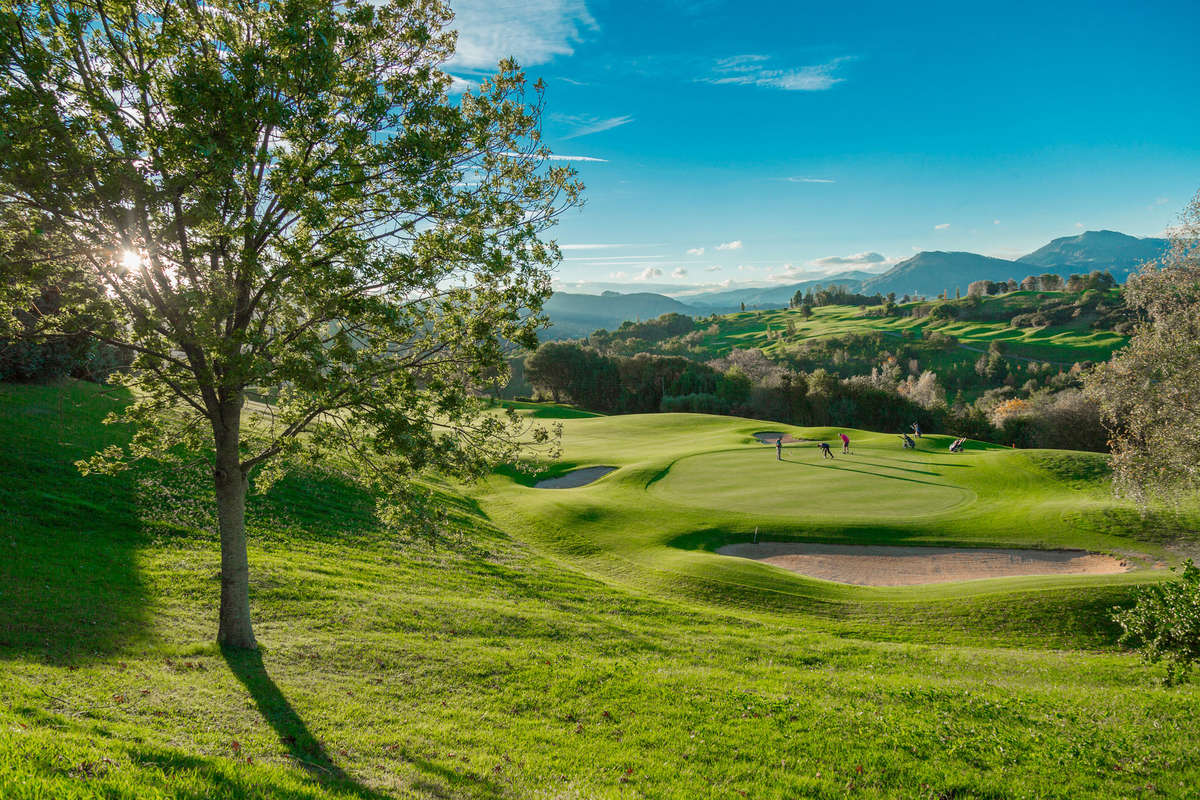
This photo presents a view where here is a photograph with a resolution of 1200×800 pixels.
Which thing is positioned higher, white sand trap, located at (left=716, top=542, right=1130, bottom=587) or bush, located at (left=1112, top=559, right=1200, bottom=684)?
bush, located at (left=1112, top=559, right=1200, bottom=684)

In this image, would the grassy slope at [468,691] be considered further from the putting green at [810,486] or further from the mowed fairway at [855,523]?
the putting green at [810,486]

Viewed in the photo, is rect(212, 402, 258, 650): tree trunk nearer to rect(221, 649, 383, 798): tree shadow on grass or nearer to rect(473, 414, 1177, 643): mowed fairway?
rect(221, 649, 383, 798): tree shadow on grass

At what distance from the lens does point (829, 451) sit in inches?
1513

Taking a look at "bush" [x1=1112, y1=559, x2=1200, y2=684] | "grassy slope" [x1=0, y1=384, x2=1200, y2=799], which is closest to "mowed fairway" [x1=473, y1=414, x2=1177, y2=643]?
"grassy slope" [x1=0, y1=384, x2=1200, y2=799]

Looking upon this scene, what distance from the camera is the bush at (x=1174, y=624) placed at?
1037 cm

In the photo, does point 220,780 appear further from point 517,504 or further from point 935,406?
point 935,406

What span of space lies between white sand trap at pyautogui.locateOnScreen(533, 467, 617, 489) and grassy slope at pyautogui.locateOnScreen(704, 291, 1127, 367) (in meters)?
128

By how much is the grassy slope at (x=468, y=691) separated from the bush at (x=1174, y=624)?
0.98 meters

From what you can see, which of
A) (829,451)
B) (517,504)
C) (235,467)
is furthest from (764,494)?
(235,467)

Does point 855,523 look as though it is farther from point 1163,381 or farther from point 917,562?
point 1163,381

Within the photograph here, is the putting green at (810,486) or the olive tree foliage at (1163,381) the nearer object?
the olive tree foliage at (1163,381)

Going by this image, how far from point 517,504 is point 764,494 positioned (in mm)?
13239

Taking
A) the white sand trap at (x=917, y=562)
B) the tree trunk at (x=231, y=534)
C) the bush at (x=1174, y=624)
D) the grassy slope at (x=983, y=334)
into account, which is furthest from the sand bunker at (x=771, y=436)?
the grassy slope at (x=983, y=334)

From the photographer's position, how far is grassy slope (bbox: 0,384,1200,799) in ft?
26.2
